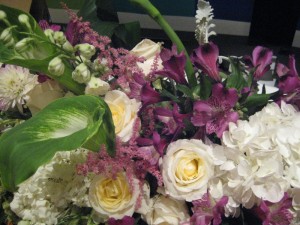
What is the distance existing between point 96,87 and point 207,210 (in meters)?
0.20

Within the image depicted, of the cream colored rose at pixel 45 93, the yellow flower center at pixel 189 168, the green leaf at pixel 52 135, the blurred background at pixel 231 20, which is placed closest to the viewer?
the green leaf at pixel 52 135

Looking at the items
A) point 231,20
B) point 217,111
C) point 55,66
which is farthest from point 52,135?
point 231,20

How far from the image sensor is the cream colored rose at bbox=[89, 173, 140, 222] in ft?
1.88

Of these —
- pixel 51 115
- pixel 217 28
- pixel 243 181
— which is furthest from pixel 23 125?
pixel 217 28

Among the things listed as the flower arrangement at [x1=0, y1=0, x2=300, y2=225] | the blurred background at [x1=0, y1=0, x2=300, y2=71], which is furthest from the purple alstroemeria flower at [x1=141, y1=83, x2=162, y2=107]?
the blurred background at [x1=0, y1=0, x2=300, y2=71]

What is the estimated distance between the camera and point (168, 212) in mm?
578

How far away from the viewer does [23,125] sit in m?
0.49

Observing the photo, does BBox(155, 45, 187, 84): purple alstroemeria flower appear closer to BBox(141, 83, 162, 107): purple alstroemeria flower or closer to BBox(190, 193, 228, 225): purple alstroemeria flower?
BBox(141, 83, 162, 107): purple alstroemeria flower

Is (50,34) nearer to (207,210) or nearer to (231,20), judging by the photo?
(207,210)

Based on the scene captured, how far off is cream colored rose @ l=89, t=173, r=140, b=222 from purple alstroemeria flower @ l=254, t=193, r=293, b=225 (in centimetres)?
15

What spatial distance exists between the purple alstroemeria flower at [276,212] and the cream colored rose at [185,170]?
7 cm

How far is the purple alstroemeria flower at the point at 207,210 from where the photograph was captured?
20.8 inches

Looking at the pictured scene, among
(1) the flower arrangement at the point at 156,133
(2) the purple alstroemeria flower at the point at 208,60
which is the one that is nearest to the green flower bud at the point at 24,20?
(1) the flower arrangement at the point at 156,133

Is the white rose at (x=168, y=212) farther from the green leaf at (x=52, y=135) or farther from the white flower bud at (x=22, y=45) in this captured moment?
the white flower bud at (x=22, y=45)
